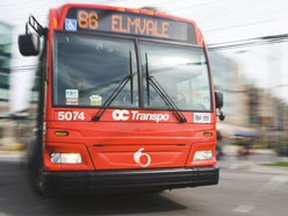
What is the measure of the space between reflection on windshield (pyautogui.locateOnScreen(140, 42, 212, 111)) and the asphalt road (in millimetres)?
1488

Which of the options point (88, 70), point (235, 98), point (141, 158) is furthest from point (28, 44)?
point (235, 98)

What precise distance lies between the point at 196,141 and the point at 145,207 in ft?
4.16

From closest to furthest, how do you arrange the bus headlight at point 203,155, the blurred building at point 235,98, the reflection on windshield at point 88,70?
the reflection on windshield at point 88,70, the bus headlight at point 203,155, the blurred building at point 235,98

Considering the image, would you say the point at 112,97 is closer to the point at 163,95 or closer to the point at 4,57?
the point at 163,95

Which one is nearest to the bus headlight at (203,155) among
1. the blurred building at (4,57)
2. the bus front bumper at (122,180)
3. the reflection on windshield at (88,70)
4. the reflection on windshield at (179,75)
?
the bus front bumper at (122,180)

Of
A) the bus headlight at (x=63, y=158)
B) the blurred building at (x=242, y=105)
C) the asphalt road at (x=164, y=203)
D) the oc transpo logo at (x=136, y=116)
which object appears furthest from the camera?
the blurred building at (x=242, y=105)

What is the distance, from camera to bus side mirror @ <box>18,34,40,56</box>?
5641mm

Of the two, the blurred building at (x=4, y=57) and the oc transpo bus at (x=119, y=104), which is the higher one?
the blurred building at (x=4, y=57)

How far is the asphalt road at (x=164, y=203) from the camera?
248 inches

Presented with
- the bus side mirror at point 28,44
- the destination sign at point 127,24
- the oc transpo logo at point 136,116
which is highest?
the destination sign at point 127,24

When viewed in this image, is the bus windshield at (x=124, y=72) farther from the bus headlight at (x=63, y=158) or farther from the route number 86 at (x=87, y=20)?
the bus headlight at (x=63, y=158)

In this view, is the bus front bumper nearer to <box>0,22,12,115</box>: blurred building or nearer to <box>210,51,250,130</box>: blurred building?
<box>0,22,12,115</box>: blurred building

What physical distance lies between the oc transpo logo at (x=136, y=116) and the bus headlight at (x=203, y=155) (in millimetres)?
657

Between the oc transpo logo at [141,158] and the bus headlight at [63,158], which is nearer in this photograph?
the bus headlight at [63,158]
